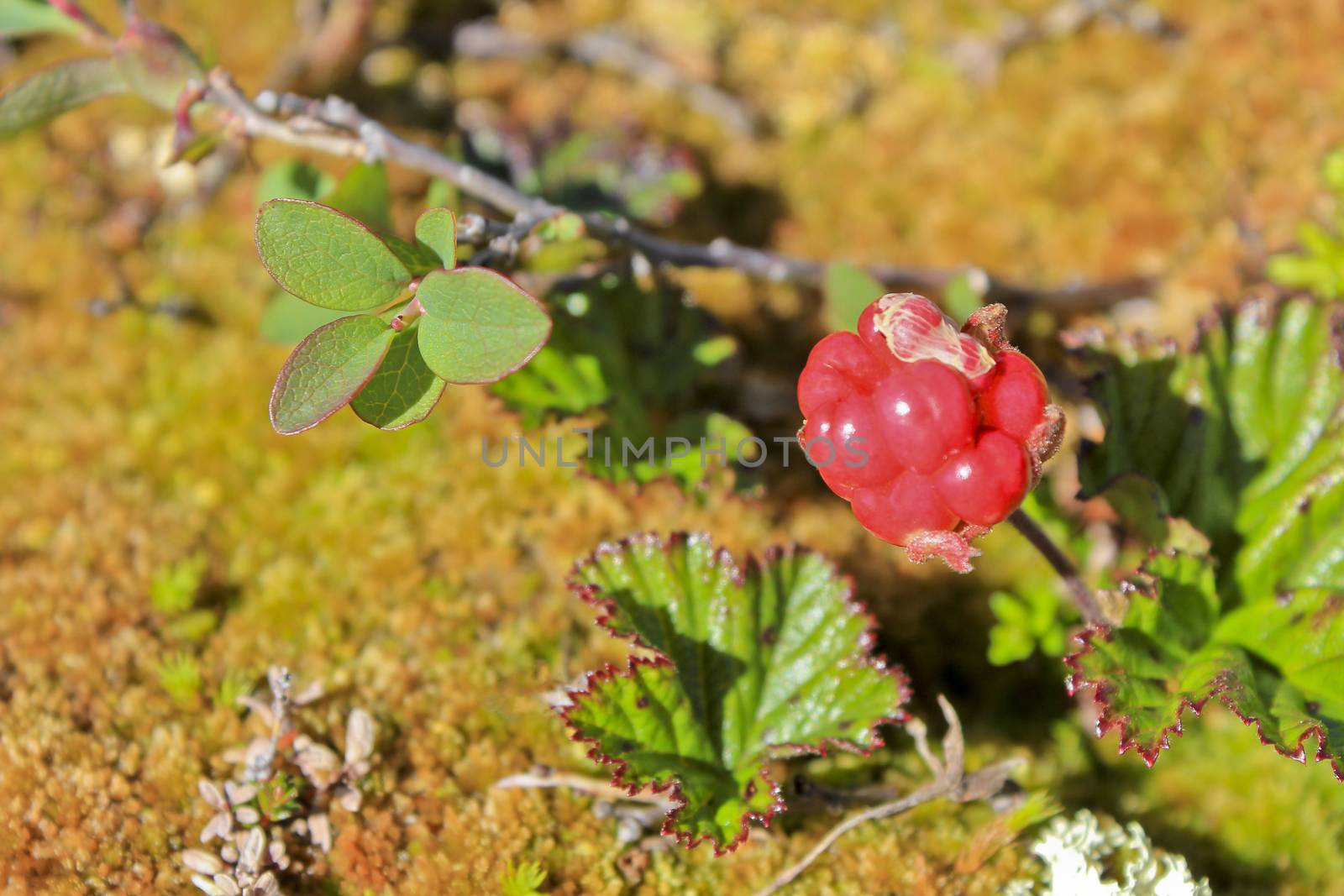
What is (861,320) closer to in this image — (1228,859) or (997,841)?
(997,841)

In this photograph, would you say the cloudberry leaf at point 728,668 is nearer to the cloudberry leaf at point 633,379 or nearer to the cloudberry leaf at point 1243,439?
the cloudberry leaf at point 633,379

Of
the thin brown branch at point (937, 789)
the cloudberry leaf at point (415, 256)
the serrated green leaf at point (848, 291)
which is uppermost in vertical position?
the cloudberry leaf at point (415, 256)

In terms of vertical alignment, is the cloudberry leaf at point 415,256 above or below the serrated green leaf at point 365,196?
above

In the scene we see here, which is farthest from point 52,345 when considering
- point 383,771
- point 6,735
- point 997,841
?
point 997,841

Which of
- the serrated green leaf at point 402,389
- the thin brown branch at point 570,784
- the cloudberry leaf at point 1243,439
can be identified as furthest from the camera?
the cloudberry leaf at point 1243,439

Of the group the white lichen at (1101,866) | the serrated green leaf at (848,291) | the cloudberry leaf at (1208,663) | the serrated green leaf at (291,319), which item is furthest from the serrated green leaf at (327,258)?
the white lichen at (1101,866)

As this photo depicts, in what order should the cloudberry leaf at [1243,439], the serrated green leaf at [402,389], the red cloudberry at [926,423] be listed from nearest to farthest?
the red cloudberry at [926,423], the serrated green leaf at [402,389], the cloudberry leaf at [1243,439]

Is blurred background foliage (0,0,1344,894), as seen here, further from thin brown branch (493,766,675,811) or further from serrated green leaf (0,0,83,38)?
serrated green leaf (0,0,83,38)
